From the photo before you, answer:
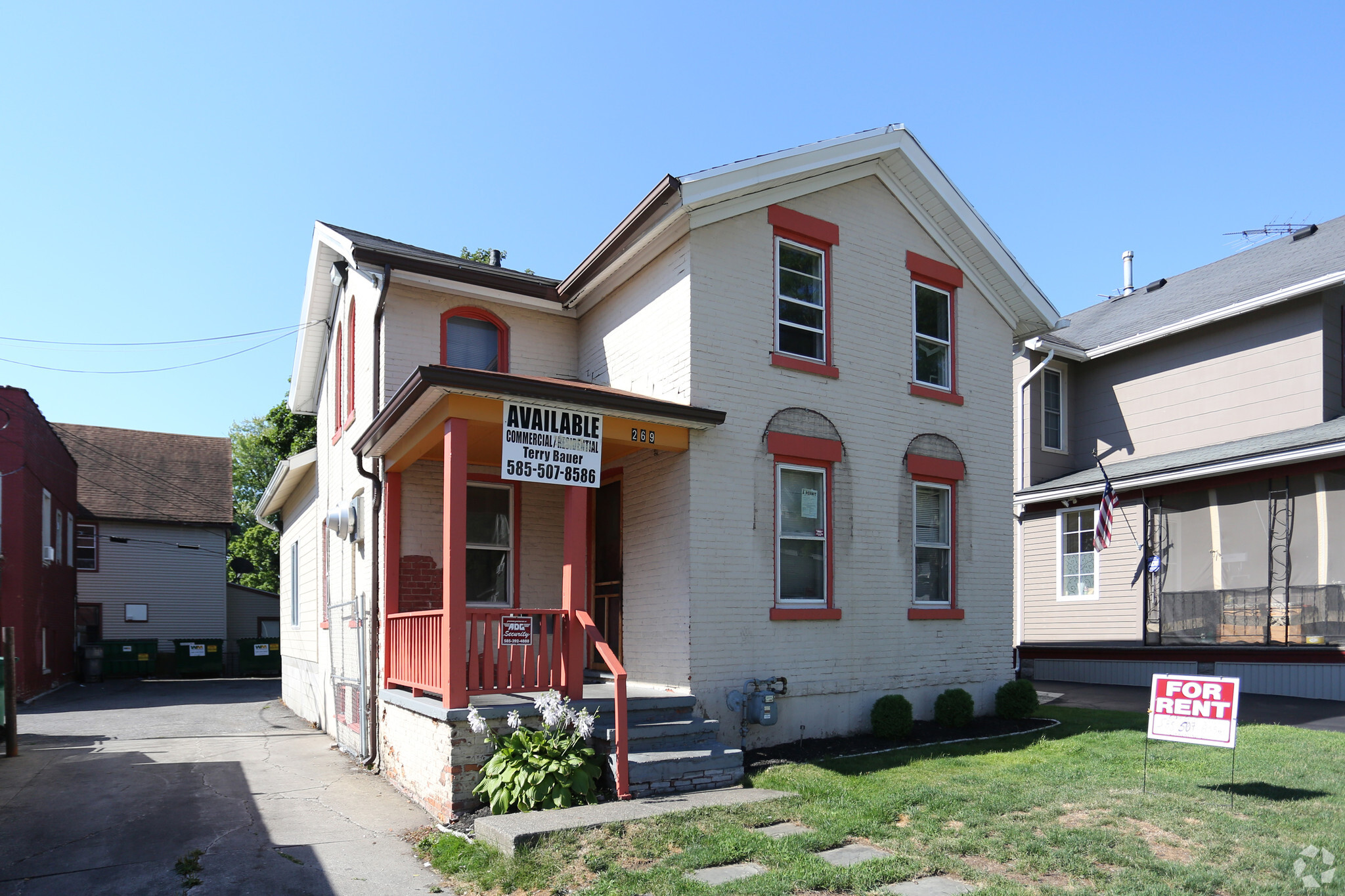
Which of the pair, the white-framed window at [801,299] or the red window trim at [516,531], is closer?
the white-framed window at [801,299]

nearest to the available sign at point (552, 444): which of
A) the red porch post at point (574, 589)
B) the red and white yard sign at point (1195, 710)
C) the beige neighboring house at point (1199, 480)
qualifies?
the red porch post at point (574, 589)

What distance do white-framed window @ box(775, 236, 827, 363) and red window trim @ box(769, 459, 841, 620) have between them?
3.79 feet

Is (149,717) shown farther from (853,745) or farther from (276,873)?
(853,745)

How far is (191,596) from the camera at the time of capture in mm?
31328

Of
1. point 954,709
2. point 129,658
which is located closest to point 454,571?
point 954,709

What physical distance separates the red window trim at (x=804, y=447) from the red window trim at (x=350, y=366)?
19.0 ft

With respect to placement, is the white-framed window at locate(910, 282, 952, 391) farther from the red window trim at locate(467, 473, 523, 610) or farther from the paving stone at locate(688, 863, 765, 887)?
the paving stone at locate(688, 863, 765, 887)

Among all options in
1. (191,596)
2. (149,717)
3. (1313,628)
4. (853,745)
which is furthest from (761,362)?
(191,596)

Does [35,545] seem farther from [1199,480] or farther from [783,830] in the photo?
[1199,480]

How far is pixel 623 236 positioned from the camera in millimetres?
10891

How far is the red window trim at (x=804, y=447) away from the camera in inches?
417

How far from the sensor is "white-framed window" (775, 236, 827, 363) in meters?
11.1

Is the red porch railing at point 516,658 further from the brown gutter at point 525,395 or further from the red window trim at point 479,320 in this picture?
the red window trim at point 479,320

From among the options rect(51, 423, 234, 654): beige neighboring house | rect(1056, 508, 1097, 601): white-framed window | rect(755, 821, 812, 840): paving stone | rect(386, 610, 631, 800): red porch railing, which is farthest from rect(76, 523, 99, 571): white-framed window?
rect(755, 821, 812, 840): paving stone
